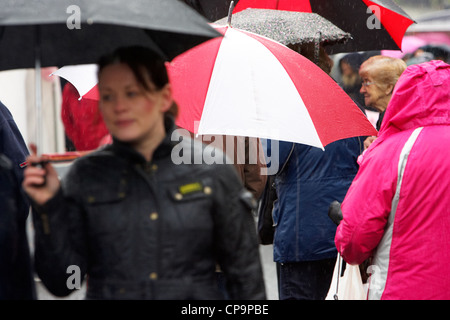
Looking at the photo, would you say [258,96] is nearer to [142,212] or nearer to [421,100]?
[421,100]

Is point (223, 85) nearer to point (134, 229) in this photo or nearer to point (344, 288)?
point (344, 288)

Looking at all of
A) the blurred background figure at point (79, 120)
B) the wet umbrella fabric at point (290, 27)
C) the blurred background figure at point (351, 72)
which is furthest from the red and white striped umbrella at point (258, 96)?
the blurred background figure at point (351, 72)

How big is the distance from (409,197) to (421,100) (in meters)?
0.51

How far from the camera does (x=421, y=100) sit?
3.92m

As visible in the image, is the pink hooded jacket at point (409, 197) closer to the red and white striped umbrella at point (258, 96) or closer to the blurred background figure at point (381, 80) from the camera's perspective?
the red and white striped umbrella at point (258, 96)

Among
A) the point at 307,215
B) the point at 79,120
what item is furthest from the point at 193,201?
the point at 79,120

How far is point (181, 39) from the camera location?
10.6 ft

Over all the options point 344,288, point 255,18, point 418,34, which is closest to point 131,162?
point 344,288

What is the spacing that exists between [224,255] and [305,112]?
61.3 inches

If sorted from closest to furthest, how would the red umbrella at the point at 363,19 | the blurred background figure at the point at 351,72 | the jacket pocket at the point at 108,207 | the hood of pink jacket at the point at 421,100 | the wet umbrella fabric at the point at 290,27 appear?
the jacket pocket at the point at 108,207 → the hood of pink jacket at the point at 421,100 → the wet umbrella fabric at the point at 290,27 → the red umbrella at the point at 363,19 → the blurred background figure at the point at 351,72

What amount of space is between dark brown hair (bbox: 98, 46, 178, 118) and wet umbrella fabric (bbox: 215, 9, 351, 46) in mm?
2317

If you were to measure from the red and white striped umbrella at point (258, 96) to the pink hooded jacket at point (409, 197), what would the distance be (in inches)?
14.8

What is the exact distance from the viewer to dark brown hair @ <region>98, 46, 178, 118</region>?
281 cm

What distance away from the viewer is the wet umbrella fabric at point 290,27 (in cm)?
517
